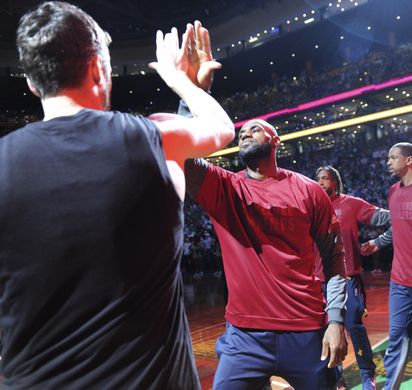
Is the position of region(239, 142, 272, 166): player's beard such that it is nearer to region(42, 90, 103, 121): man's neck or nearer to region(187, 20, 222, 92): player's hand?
region(187, 20, 222, 92): player's hand

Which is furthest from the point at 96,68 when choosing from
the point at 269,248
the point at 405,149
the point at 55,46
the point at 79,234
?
the point at 405,149

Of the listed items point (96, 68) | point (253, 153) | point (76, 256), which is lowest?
point (76, 256)

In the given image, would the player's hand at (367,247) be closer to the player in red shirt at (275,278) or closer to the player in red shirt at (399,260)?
the player in red shirt at (399,260)

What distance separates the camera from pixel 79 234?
0.89m

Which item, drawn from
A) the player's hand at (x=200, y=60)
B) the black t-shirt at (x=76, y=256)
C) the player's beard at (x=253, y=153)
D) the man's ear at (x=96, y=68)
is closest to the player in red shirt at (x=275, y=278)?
the player's beard at (x=253, y=153)

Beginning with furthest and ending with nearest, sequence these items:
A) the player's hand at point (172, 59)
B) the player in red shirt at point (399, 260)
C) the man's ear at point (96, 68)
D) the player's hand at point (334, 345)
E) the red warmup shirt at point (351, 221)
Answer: the red warmup shirt at point (351, 221) → the player in red shirt at point (399, 260) → the player's hand at point (334, 345) → the player's hand at point (172, 59) → the man's ear at point (96, 68)

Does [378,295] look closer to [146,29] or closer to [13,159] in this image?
[13,159]

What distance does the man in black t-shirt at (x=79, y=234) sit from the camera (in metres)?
Answer: 0.88

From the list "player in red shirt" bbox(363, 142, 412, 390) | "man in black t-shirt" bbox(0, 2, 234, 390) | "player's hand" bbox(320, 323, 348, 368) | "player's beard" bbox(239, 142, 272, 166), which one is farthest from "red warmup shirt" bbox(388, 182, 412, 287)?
"man in black t-shirt" bbox(0, 2, 234, 390)

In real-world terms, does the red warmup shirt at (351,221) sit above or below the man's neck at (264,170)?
below

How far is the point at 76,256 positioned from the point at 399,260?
3.53 meters

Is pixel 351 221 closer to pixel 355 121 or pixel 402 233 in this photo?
pixel 402 233

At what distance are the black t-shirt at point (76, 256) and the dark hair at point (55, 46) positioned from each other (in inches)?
4.0

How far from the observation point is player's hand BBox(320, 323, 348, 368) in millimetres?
2166
